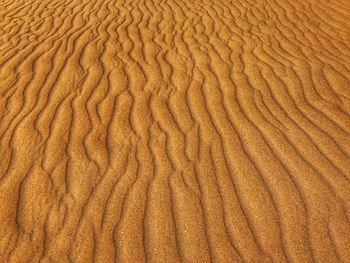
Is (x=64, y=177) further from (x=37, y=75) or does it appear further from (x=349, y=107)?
(x=349, y=107)

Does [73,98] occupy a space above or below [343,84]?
above

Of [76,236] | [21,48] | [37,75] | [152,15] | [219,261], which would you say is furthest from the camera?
[152,15]

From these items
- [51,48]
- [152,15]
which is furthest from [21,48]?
[152,15]

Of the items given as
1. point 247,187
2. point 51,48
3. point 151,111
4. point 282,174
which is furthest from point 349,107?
point 51,48

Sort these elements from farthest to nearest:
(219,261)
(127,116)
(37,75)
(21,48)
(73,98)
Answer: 1. (21,48)
2. (37,75)
3. (73,98)
4. (127,116)
5. (219,261)

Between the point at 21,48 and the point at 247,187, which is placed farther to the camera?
the point at 21,48

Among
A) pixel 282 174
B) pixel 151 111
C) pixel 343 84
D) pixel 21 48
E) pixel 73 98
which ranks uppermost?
pixel 21 48
